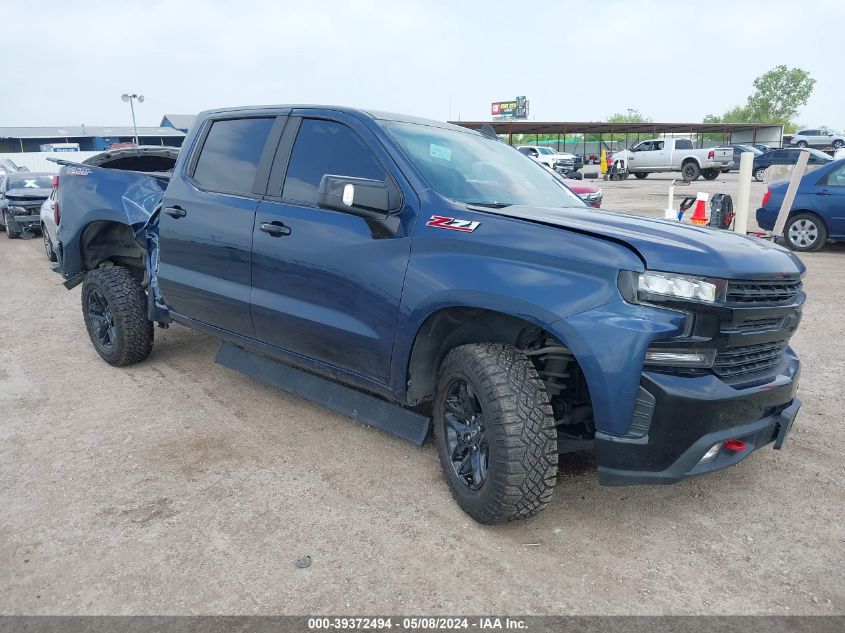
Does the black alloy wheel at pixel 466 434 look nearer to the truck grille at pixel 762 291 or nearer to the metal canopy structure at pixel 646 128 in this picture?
the truck grille at pixel 762 291

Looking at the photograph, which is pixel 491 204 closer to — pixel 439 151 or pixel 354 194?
pixel 439 151

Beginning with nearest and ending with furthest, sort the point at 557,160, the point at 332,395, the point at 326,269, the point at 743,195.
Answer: the point at 326,269 < the point at 332,395 < the point at 743,195 < the point at 557,160

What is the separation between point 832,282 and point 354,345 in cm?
718

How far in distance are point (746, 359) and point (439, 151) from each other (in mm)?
1859

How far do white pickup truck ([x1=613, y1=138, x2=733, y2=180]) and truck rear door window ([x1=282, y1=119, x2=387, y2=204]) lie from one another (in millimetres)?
28846

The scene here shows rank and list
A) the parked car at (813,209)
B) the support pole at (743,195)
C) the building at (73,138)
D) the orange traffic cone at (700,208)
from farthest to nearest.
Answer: the building at (73,138) → the parked car at (813,209) → the orange traffic cone at (700,208) → the support pole at (743,195)

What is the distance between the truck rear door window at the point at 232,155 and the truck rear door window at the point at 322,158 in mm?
348

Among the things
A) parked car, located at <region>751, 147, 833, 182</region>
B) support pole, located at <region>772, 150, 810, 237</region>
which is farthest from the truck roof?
parked car, located at <region>751, 147, 833, 182</region>

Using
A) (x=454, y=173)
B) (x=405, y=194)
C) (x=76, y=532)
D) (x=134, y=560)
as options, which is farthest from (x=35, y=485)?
(x=454, y=173)

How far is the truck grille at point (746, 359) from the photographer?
267 centimetres

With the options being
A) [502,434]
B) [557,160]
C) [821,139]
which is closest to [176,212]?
[502,434]

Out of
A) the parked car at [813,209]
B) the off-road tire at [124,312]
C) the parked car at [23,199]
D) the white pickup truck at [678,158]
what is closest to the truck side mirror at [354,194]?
the off-road tire at [124,312]

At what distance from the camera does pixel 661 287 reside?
255 cm

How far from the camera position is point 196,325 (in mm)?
4598
